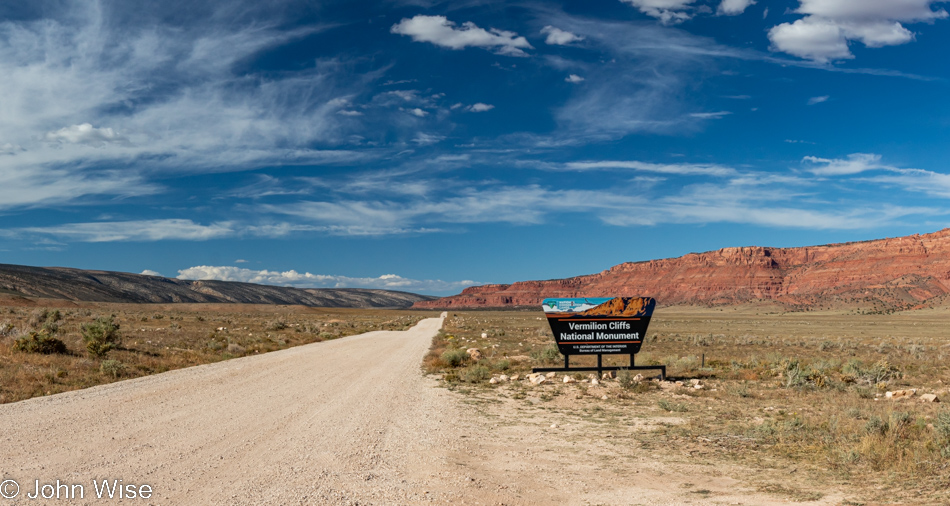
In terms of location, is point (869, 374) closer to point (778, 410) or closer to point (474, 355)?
point (778, 410)

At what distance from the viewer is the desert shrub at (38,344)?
18672 mm

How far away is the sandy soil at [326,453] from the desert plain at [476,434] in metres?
0.04

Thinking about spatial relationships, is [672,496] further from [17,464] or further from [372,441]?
[17,464]

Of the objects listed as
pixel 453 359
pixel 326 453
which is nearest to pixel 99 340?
pixel 453 359

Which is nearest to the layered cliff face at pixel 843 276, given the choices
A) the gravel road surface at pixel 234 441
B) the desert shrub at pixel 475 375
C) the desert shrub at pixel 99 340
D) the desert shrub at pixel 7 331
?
the desert shrub at pixel 475 375

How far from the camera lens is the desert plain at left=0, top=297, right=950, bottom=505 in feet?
23.1

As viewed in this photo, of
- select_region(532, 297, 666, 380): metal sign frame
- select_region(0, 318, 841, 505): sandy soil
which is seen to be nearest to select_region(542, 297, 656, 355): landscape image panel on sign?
select_region(532, 297, 666, 380): metal sign frame

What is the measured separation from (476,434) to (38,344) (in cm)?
1692

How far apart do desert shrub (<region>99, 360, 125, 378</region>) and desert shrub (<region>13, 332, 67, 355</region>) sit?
3.24m

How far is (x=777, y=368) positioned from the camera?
65.4 ft

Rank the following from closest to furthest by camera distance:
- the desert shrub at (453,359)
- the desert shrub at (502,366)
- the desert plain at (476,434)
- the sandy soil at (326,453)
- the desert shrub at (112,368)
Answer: the sandy soil at (326,453) < the desert plain at (476,434) < the desert shrub at (112,368) < the desert shrub at (502,366) < the desert shrub at (453,359)

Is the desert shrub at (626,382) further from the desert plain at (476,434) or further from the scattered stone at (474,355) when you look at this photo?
the scattered stone at (474,355)

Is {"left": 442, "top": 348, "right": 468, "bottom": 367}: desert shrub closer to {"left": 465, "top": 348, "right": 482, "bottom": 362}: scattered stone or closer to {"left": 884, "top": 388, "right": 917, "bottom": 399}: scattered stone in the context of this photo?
{"left": 465, "top": 348, "right": 482, "bottom": 362}: scattered stone

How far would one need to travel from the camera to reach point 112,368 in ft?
56.9
